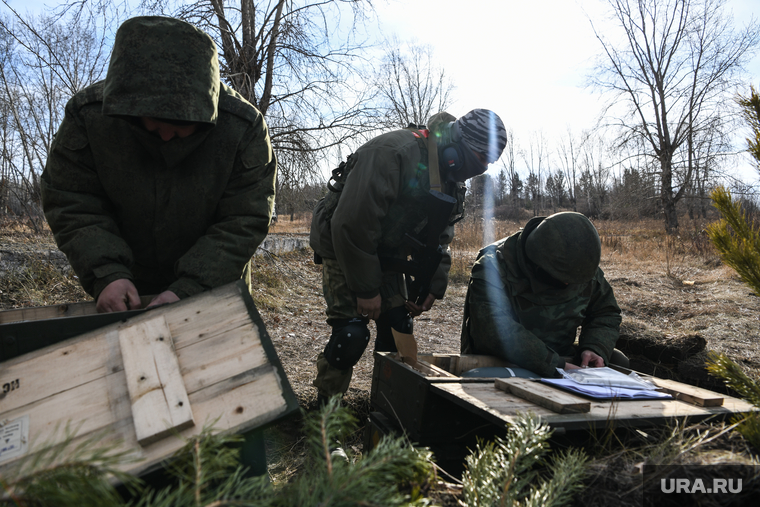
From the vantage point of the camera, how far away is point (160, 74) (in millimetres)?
1597

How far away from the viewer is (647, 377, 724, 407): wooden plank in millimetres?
1847

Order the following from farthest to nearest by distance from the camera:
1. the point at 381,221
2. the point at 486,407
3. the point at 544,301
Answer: the point at 544,301, the point at 381,221, the point at 486,407

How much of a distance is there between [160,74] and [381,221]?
145 cm

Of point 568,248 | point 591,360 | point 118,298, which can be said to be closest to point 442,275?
point 568,248

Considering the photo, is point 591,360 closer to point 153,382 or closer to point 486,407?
point 486,407

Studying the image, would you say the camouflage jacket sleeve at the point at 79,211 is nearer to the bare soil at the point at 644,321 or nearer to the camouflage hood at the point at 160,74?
the camouflage hood at the point at 160,74

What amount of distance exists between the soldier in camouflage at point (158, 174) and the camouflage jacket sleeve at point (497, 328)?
144 centimetres

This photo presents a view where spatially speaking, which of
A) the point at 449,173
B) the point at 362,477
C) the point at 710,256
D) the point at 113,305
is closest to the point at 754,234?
the point at 362,477

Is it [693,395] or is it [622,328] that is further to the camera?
[622,328]

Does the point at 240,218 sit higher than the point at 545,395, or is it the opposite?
the point at 240,218

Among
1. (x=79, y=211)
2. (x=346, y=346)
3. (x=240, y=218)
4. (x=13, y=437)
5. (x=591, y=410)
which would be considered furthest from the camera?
(x=346, y=346)

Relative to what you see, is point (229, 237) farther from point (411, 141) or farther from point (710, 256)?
point (710, 256)

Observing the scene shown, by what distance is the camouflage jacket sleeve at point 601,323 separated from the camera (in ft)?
9.60

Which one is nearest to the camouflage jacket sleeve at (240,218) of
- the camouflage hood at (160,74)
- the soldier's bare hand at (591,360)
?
Answer: the camouflage hood at (160,74)
